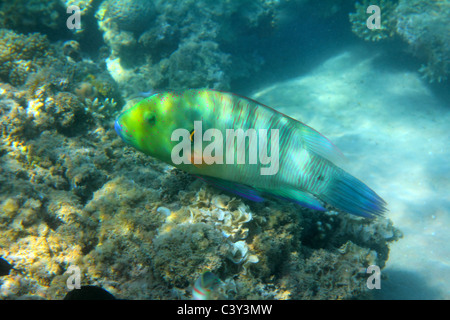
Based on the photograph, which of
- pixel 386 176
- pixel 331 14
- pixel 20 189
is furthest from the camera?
pixel 331 14

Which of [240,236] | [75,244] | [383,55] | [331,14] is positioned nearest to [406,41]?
[383,55]

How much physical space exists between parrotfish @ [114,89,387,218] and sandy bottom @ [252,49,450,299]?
2.16 m

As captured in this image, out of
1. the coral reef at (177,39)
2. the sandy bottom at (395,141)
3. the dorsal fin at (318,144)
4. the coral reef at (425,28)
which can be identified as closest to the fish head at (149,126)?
the dorsal fin at (318,144)

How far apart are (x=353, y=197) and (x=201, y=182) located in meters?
1.48

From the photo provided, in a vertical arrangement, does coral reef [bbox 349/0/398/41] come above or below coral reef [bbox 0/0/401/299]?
above

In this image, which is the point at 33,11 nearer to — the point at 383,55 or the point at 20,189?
the point at 20,189

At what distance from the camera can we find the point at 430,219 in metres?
4.70

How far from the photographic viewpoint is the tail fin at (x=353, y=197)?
6.78 feet

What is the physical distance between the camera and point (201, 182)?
2.63m

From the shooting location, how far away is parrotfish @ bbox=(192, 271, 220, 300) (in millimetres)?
1785
